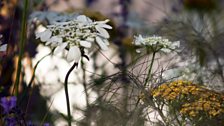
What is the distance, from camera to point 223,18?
4.40ft

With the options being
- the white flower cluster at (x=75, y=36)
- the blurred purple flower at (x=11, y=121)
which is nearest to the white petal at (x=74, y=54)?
the white flower cluster at (x=75, y=36)

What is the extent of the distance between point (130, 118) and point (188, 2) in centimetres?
99

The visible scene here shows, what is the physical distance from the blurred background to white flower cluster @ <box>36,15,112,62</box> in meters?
0.05

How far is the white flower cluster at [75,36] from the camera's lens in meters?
0.72

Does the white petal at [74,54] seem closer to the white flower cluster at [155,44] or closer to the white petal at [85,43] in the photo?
the white petal at [85,43]

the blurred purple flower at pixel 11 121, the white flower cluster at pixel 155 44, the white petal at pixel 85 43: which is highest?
the white flower cluster at pixel 155 44

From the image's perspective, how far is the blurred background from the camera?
856 millimetres

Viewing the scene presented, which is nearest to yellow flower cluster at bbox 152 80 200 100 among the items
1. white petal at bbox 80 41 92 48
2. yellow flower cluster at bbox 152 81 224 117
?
yellow flower cluster at bbox 152 81 224 117

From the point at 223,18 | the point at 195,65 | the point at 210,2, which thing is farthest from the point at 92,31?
the point at 210,2

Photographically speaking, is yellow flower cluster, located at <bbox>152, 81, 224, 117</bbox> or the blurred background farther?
the blurred background

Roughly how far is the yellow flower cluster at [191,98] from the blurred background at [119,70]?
43mm

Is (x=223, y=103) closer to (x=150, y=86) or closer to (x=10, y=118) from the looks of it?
(x=150, y=86)

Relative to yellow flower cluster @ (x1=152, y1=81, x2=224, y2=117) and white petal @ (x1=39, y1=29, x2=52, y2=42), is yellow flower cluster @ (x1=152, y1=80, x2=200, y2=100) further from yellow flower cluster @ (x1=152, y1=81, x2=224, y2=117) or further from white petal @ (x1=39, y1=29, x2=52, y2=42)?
white petal @ (x1=39, y1=29, x2=52, y2=42)

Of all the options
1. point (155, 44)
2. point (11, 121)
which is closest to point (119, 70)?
point (155, 44)
